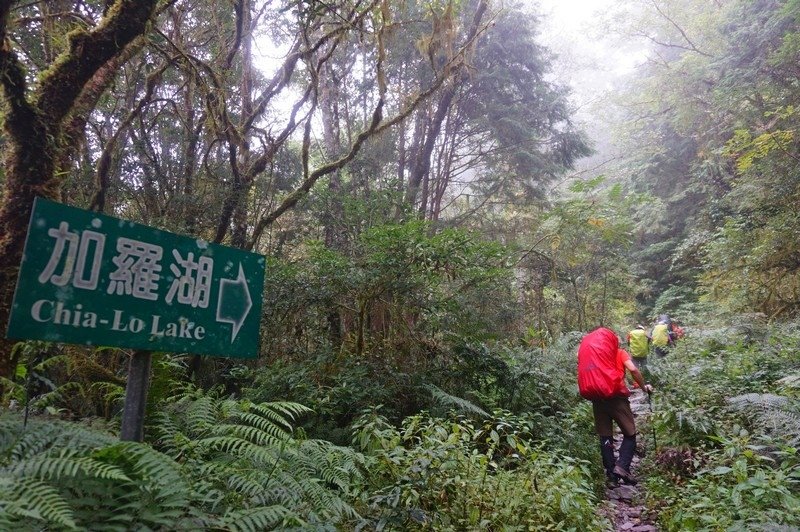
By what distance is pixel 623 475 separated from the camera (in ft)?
18.0

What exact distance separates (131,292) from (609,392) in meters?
5.19

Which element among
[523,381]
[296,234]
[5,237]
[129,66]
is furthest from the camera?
[296,234]

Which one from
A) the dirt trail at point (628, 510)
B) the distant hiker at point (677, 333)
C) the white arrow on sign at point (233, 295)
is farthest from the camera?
the distant hiker at point (677, 333)

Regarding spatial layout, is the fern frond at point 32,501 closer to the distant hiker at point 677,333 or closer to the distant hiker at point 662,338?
the distant hiker at point 662,338

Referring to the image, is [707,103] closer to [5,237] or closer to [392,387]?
[392,387]

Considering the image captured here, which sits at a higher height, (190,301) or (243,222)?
(243,222)

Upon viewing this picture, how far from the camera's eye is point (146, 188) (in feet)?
28.5

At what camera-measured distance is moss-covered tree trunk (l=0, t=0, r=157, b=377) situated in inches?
136

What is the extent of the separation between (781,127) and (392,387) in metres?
12.6

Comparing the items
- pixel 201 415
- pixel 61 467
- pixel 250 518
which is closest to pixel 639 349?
pixel 201 415

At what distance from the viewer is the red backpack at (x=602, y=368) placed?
5531 millimetres

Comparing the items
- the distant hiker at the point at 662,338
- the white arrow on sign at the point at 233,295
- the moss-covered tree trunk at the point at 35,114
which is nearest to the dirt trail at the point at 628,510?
the white arrow on sign at the point at 233,295

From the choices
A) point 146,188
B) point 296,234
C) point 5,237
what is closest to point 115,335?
point 5,237

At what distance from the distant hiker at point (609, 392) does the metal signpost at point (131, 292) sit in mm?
4419
